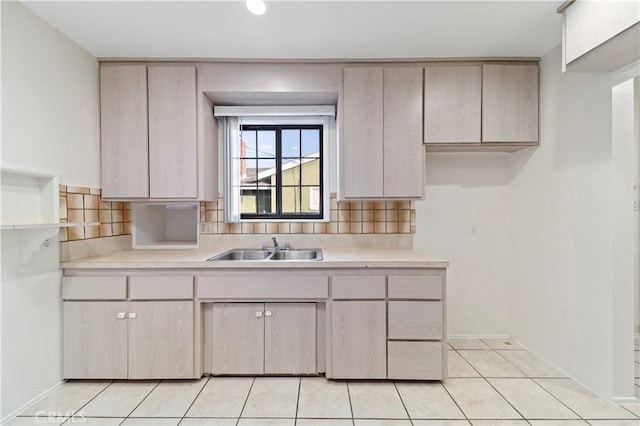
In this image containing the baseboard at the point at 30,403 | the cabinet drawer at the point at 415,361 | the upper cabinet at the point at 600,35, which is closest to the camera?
the upper cabinet at the point at 600,35

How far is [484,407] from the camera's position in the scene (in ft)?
5.98

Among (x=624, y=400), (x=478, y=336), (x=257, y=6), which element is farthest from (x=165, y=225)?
(x=624, y=400)

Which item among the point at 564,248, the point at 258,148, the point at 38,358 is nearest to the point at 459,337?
the point at 564,248

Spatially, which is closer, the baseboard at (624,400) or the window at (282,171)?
the baseboard at (624,400)

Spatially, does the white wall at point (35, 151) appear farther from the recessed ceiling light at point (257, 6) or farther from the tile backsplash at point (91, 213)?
the recessed ceiling light at point (257, 6)

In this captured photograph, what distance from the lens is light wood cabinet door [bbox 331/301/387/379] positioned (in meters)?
2.06

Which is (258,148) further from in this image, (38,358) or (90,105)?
(38,358)

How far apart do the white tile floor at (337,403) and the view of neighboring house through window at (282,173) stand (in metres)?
1.38

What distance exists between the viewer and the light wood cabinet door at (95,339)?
2059 millimetres

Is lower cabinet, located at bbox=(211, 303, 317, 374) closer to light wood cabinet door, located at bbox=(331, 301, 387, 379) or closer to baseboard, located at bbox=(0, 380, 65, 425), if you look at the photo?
light wood cabinet door, located at bbox=(331, 301, 387, 379)

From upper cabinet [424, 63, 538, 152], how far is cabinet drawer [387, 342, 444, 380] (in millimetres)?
1495

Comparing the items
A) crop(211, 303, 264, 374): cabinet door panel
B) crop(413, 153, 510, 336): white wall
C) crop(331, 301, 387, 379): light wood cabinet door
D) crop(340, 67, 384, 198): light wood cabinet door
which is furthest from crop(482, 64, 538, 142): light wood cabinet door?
crop(211, 303, 264, 374): cabinet door panel

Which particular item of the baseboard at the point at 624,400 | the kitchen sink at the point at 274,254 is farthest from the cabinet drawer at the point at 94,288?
the baseboard at the point at 624,400

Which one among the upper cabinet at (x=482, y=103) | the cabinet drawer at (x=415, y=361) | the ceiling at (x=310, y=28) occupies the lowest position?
the cabinet drawer at (x=415, y=361)
